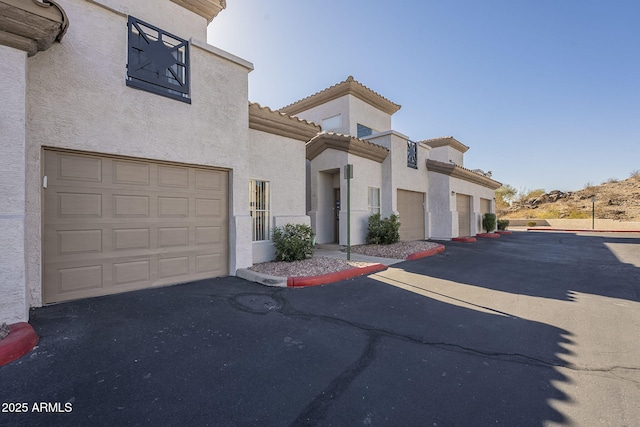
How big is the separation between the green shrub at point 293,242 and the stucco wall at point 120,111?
1.09 m

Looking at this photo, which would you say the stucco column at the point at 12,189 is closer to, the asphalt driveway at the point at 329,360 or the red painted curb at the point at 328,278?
the asphalt driveway at the point at 329,360

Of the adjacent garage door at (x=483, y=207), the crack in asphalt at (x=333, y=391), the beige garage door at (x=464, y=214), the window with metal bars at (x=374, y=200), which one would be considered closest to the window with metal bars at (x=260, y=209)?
the crack in asphalt at (x=333, y=391)

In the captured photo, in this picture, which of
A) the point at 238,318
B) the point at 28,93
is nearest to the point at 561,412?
the point at 238,318

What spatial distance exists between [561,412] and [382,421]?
153 centimetres

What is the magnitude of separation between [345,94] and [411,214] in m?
7.13

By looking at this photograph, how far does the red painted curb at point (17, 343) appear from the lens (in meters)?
3.08

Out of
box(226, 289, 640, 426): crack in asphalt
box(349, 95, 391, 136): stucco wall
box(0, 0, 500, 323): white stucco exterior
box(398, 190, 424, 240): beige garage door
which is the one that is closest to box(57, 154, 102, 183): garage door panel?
box(0, 0, 500, 323): white stucco exterior

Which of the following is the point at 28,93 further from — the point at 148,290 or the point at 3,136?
the point at 148,290

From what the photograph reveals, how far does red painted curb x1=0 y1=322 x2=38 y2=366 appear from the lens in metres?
3.08

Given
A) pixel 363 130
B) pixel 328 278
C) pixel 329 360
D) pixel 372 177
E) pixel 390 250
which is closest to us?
pixel 329 360

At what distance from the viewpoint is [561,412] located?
2416 mm

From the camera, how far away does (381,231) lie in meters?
11.8

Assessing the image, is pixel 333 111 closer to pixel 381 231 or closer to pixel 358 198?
pixel 358 198

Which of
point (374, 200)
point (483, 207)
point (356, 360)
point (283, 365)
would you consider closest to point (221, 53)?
point (283, 365)
